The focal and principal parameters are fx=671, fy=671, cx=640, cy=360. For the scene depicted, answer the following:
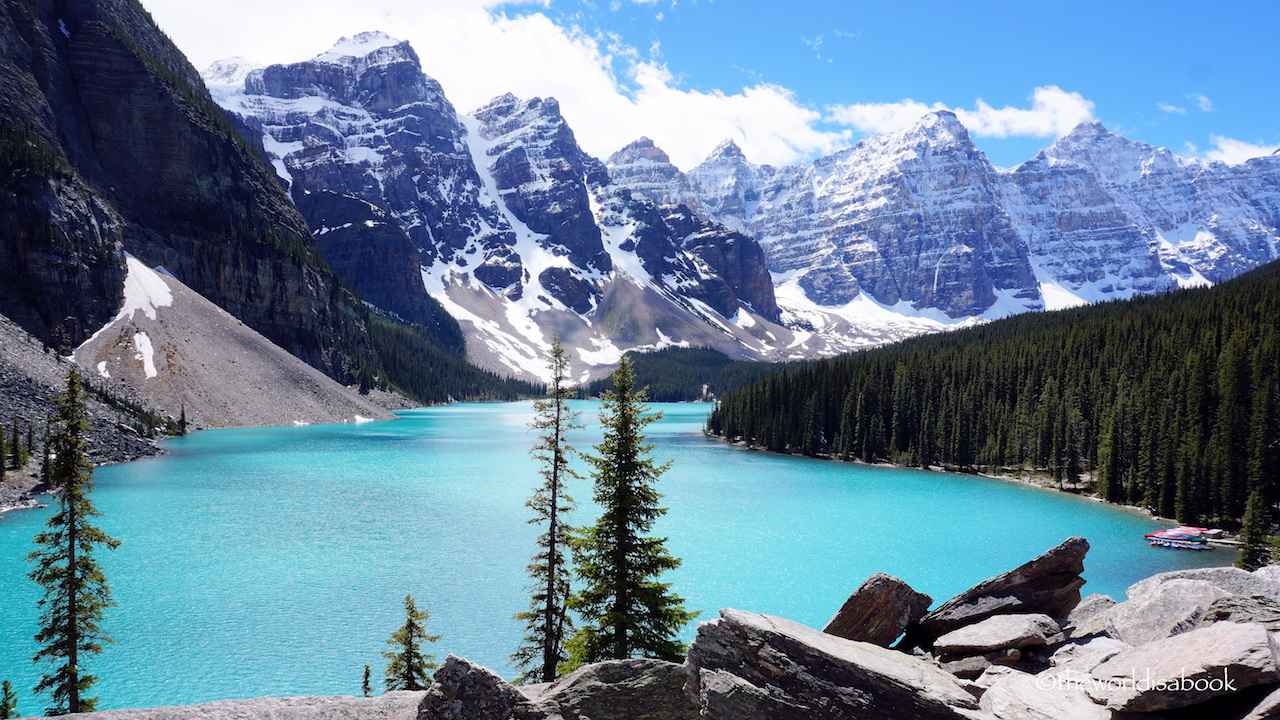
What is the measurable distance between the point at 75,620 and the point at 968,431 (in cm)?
8760

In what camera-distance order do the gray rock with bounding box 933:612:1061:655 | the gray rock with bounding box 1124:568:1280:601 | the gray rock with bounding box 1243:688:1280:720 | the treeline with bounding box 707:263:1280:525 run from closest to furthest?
1. the gray rock with bounding box 1243:688:1280:720
2. the gray rock with bounding box 933:612:1061:655
3. the gray rock with bounding box 1124:568:1280:601
4. the treeline with bounding box 707:263:1280:525

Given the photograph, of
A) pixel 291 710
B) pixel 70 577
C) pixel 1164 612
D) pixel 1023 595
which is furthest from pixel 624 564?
pixel 70 577

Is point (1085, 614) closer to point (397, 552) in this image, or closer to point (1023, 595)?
point (1023, 595)

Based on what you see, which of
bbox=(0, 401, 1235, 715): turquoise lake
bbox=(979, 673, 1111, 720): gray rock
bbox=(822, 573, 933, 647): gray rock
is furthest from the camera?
bbox=(0, 401, 1235, 715): turquoise lake

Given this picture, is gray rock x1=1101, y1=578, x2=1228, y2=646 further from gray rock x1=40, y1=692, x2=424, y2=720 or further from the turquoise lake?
the turquoise lake

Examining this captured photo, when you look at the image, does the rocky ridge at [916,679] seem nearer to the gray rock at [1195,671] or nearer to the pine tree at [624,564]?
the gray rock at [1195,671]

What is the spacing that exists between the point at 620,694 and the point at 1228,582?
Result: 12.2 metres

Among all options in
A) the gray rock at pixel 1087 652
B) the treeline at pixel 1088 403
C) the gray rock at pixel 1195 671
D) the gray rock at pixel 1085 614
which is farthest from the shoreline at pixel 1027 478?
the gray rock at pixel 1195 671

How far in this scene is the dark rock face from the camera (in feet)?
313

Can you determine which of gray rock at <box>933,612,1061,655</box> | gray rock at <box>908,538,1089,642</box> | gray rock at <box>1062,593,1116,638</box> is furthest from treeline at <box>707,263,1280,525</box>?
gray rock at <box>933,612,1061,655</box>

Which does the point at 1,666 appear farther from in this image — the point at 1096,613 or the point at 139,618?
the point at 1096,613

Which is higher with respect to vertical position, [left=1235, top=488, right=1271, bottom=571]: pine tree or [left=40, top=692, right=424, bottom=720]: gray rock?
[left=40, top=692, right=424, bottom=720]: gray rock

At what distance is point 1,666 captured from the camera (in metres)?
21.8

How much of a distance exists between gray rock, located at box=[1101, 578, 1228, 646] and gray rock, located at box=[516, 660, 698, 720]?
786 cm
